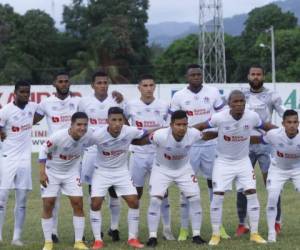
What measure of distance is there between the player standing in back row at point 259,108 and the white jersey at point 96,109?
2.08 metres

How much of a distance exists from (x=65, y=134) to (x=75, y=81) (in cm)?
3610

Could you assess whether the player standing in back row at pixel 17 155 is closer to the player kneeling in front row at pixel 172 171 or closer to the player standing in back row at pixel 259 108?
the player kneeling in front row at pixel 172 171

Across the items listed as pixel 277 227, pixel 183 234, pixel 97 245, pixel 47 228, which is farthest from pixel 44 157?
pixel 277 227

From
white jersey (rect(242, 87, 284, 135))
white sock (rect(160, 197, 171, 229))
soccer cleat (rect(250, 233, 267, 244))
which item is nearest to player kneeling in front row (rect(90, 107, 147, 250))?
white sock (rect(160, 197, 171, 229))

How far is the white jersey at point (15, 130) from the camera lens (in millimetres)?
10172

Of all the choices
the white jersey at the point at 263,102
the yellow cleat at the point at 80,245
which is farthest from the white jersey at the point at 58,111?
the white jersey at the point at 263,102

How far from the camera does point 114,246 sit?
981 centimetres

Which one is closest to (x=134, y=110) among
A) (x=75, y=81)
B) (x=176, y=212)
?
(x=176, y=212)

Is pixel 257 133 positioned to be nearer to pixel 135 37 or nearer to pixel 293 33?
pixel 135 37

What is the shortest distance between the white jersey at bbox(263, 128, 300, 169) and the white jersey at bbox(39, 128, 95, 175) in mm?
2539

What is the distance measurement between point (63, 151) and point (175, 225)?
2.88 meters

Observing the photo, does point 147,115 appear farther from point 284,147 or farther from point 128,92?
point 128,92

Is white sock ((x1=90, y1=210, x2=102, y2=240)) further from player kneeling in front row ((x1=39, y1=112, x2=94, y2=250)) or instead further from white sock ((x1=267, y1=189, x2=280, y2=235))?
white sock ((x1=267, y1=189, x2=280, y2=235))

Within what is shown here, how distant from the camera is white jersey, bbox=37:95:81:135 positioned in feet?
34.5
